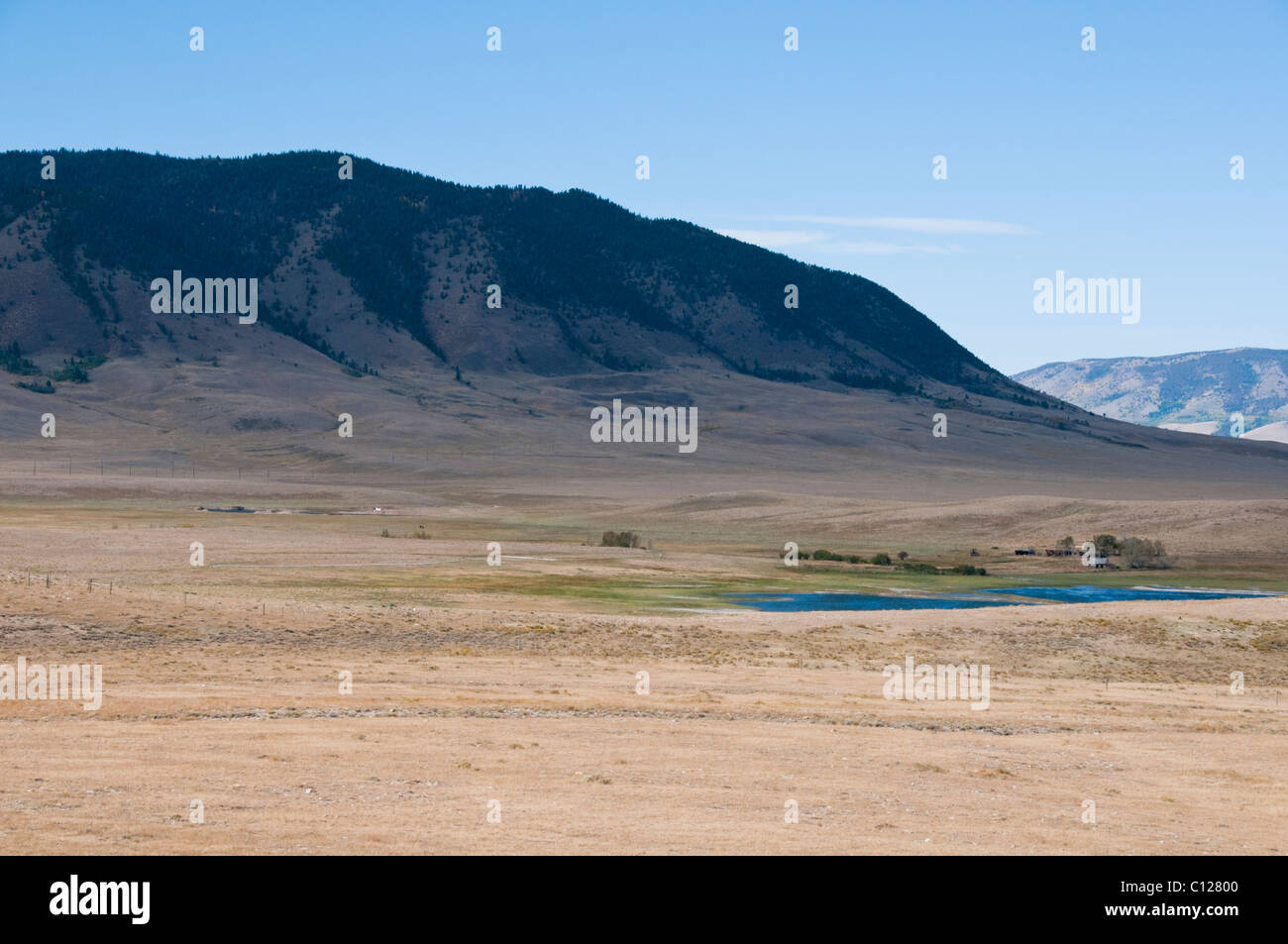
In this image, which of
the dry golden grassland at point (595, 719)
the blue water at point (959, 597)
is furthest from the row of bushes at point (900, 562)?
the dry golden grassland at point (595, 719)

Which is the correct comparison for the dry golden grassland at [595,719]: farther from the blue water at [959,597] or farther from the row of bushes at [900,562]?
the row of bushes at [900,562]

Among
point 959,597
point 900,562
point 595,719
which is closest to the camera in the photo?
point 595,719

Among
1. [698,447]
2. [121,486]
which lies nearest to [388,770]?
[121,486]

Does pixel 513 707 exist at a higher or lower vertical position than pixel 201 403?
lower

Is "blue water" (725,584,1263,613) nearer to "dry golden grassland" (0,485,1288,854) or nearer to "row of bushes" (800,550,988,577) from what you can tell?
"dry golden grassland" (0,485,1288,854)

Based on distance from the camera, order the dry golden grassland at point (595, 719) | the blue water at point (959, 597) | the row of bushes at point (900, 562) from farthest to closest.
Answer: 1. the row of bushes at point (900, 562)
2. the blue water at point (959, 597)
3. the dry golden grassland at point (595, 719)

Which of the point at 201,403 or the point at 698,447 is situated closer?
the point at 698,447

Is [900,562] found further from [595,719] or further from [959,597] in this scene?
[595,719]

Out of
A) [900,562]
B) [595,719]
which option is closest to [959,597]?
[900,562]
